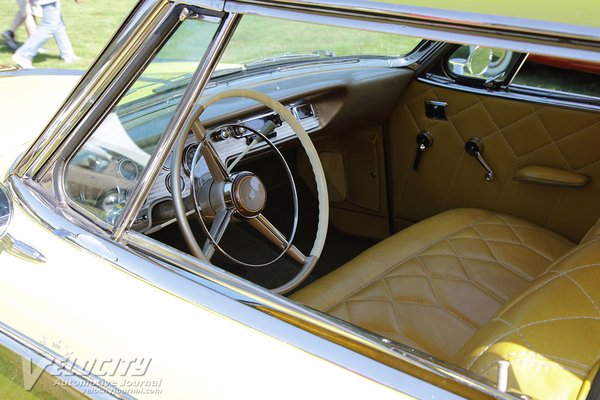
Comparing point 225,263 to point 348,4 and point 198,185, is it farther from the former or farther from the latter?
point 348,4

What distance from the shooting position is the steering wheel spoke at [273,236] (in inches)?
76.0

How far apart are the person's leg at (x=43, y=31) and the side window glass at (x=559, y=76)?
532cm

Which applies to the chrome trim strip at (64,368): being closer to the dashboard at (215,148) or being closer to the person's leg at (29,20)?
the dashboard at (215,148)

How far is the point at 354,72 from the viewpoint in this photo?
2891mm

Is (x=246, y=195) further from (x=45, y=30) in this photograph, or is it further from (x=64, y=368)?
(x=45, y=30)

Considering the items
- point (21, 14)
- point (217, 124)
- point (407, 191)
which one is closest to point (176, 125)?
point (217, 124)

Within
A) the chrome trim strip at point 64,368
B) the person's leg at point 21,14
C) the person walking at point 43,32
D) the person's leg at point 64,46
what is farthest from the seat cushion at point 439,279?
the person's leg at point 21,14

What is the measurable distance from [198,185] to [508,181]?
1408 millimetres

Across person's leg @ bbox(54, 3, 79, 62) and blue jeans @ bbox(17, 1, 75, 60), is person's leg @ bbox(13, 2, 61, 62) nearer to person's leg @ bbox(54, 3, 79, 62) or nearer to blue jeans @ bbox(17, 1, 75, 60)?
blue jeans @ bbox(17, 1, 75, 60)

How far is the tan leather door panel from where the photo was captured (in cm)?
250

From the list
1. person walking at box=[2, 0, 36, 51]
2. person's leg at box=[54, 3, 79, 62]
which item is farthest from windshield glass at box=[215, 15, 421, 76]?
person walking at box=[2, 0, 36, 51]

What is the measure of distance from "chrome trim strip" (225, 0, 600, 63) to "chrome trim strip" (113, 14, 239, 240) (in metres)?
0.18

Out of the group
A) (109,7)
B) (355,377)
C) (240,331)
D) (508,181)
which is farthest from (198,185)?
(109,7)

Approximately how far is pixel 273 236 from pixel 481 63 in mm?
1366
